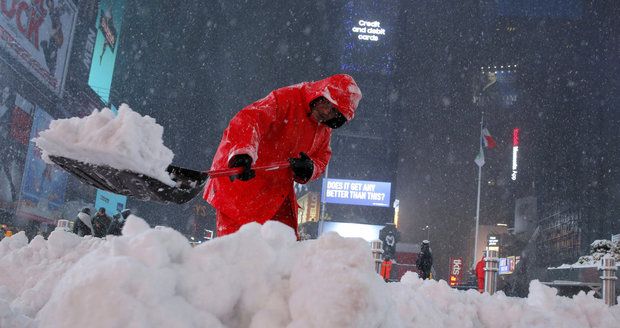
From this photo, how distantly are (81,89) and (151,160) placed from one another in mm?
29227

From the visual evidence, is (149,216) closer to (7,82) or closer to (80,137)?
(7,82)

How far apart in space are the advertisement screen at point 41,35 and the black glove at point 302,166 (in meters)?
19.7

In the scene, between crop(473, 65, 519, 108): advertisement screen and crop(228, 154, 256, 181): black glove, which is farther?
crop(473, 65, 519, 108): advertisement screen

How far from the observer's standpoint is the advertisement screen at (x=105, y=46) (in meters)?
31.9

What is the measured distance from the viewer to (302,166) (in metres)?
3.36

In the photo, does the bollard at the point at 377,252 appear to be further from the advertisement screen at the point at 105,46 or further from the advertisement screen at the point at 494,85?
the advertisement screen at the point at 494,85

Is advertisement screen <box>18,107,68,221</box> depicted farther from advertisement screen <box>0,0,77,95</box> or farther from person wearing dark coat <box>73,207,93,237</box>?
person wearing dark coat <box>73,207,93,237</box>

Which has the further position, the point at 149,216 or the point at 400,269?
the point at 149,216

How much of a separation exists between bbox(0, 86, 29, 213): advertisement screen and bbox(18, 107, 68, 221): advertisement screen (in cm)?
53

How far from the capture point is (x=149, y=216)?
50938 mm

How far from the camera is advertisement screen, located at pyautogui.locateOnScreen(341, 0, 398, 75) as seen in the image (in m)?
45.2

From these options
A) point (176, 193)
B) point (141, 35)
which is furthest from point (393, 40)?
point (176, 193)

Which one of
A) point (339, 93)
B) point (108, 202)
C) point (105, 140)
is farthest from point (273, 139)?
point (108, 202)

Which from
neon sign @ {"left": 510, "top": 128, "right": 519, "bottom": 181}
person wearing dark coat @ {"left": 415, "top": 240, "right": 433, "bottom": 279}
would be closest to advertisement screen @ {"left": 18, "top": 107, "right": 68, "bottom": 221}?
person wearing dark coat @ {"left": 415, "top": 240, "right": 433, "bottom": 279}
